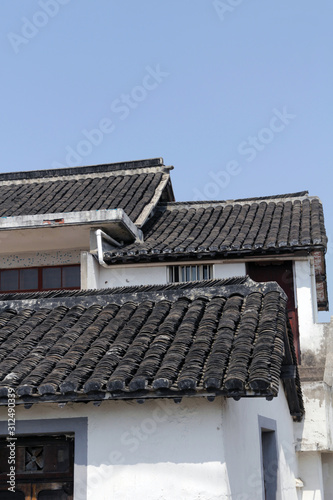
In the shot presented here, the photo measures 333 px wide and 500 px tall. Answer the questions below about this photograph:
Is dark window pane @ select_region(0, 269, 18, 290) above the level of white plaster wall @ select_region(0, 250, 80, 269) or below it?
below

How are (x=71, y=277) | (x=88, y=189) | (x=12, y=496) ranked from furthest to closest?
(x=88, y=189) < (x=71, y=277) < (x=12, y=496)

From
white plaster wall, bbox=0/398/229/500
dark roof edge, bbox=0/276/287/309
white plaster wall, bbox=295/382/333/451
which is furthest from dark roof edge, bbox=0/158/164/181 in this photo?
white plaster wall, bbox=0/398/229/500

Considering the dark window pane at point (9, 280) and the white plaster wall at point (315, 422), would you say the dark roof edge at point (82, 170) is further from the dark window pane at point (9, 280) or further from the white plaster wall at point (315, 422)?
the white plaster wall at point (315, 422)

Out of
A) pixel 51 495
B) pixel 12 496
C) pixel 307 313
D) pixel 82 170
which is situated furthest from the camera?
pixel 82 170

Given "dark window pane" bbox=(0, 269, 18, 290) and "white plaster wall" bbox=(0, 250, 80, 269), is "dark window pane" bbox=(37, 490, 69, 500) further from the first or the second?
"dark window pane" bbox=(0, 269, 18, 290)

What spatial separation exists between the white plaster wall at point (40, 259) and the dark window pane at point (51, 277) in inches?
5.7

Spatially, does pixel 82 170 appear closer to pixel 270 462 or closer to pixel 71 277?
pixel 71 277

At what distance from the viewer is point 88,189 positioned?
19734 mm

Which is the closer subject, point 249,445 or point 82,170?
point 249,445

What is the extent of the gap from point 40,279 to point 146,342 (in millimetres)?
9417

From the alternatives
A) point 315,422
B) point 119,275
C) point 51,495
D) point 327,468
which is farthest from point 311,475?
point 51,495

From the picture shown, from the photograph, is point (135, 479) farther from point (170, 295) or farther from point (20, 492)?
point (170, 295)

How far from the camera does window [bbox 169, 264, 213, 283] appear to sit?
52.5 feet

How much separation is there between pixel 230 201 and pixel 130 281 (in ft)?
14.3
